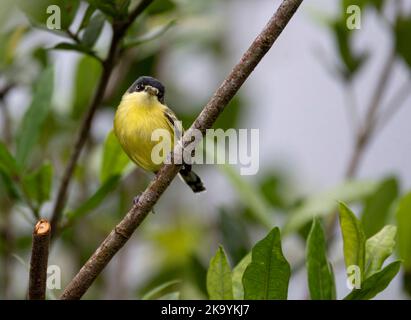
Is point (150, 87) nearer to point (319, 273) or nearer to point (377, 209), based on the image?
point (377, 209)

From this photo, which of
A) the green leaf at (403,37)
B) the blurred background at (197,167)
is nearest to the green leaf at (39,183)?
the blurred background at (197,167)

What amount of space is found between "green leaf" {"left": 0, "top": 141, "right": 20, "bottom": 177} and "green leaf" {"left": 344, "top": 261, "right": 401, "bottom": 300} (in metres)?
0.73

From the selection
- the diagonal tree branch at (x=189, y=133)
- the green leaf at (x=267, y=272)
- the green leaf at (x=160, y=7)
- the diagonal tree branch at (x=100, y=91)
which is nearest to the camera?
the diagonal tree branch at (x=189, y=133)

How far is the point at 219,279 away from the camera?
140 cm

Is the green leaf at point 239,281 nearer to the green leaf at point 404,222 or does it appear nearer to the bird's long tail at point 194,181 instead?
the green leaf at point 404,222

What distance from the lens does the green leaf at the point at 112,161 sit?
1759mm

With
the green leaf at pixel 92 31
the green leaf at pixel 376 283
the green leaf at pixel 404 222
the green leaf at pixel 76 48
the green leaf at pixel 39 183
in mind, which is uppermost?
the green leaf at pixel 92 31

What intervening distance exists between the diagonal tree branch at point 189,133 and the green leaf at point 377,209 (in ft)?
2.68

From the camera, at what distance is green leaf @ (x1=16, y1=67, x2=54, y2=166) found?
176cm

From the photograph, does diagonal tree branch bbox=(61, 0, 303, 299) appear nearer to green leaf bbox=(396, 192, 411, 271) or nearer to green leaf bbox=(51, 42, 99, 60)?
green leaf bbox=(51, 42, 99, 60)

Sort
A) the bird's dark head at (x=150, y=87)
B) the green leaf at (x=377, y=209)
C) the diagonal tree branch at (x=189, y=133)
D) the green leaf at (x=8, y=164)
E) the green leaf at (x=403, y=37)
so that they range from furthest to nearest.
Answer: the green leaf at (x=403, y=37) < the bird's dark head at (x=150, y=87) < the green leaf at (x=377, y=209) < the green leaf at (x=8, y=164) < the diagonal tree branch at (x=189, y=133)
